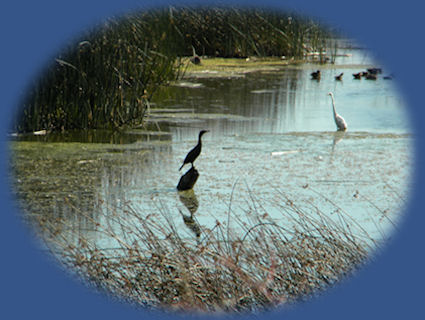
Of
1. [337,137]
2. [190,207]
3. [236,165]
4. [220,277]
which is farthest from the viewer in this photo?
[337,137]

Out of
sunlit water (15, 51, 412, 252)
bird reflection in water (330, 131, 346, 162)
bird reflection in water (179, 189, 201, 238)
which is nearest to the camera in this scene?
bird reflection in water (179, 189, 201, 238)

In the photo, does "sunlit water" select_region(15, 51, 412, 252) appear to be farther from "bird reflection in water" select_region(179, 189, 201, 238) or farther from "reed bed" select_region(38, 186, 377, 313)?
"reed bed" select_region(38, 186, 377, 313)

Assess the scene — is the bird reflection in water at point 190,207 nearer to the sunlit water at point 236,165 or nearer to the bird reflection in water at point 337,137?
the sunlit water at point 236,165

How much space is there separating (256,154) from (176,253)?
12.0 ft

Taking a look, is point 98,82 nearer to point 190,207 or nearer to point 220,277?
point 190,207

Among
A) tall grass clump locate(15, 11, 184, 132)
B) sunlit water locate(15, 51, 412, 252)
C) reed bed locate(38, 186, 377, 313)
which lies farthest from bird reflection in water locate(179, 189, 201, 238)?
tall grass clump locate(15, 11, 184, 132)

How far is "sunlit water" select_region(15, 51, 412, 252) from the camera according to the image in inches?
198

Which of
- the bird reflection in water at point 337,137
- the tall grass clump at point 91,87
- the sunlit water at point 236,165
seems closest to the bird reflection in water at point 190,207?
the sunlit water at point 236,165

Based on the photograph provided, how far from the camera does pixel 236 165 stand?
6.38 metres

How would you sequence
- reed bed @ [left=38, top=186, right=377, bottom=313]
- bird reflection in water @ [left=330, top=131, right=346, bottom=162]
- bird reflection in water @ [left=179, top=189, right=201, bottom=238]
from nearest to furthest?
1. reed bed @ [left=38, top=186, right=377, bottom=313]
2. bird reflection in water @ [left=179, top=189, right=201, bottom=238]
3. bird reflection in water @ [left=330, top=131, right=346, bottom=162]

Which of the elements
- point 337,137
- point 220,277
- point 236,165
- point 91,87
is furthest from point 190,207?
point 337,137

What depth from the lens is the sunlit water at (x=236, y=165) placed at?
502 cm

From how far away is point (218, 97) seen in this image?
10336 millimetres

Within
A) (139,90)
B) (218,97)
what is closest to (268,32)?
(218,97)
